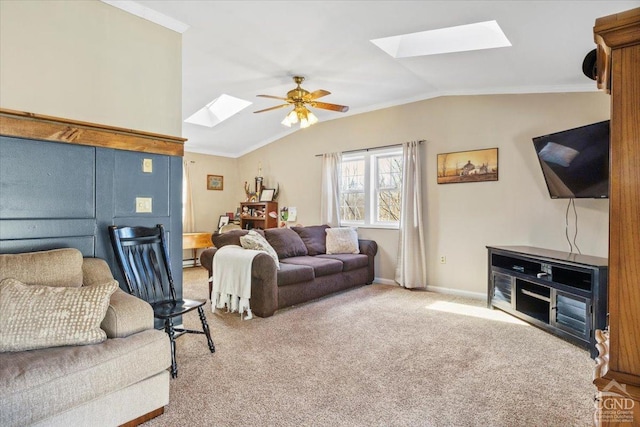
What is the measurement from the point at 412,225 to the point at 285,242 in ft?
5.77

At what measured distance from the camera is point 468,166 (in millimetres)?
4480

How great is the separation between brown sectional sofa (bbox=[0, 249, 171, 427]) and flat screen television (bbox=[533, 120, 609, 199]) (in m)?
3.55

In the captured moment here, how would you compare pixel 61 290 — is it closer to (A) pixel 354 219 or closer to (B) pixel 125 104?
(B) pixel 125 104

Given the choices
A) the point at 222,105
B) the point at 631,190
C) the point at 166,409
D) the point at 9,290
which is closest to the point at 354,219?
the point at 222,105

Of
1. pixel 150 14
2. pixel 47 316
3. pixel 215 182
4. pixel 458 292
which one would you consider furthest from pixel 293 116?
pixel 215 182

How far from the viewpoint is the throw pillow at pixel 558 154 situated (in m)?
3.18

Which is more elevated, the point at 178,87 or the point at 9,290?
the point at 178,87

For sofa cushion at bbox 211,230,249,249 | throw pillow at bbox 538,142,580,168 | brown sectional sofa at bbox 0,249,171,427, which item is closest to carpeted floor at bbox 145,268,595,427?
brown sectional sofa at bbox 0,249,171,427

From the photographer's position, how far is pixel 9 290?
5.57 feet

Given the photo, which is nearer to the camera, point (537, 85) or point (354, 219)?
point (537, 85)

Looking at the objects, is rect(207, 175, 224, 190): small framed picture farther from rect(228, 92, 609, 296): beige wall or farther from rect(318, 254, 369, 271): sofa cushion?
rect(318, 254, 369, 271): sofa cushion

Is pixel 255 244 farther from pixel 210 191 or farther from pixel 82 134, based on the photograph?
pixel 210 191

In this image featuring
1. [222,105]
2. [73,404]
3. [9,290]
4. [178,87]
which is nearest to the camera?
[73,404]

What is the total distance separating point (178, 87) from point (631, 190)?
326cm
